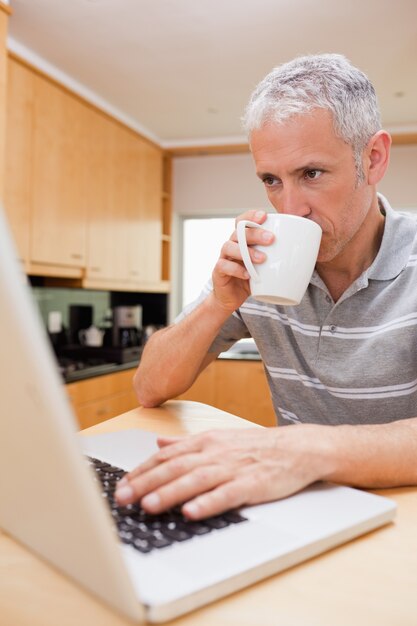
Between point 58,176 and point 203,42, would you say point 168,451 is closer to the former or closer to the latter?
point 203,42

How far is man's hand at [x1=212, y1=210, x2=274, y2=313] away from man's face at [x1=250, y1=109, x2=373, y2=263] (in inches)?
4.9

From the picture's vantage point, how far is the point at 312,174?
1101 mm

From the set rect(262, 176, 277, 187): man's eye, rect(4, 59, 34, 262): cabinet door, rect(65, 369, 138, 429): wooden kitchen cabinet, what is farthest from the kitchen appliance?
rect(262, 176, 277, 187): man's eye

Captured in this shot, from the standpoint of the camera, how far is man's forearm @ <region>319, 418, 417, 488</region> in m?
0.68

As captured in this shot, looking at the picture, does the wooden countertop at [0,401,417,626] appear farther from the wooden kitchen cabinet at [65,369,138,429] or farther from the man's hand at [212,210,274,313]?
the wooden kitchen cabinet at [65,369,138,429]

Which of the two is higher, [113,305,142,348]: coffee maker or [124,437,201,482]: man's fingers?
[124,437,201,482]: man's fingers

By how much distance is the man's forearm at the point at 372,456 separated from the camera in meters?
0.68

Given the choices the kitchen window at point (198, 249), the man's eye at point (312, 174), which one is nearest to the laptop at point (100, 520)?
the man's eye at point (312, 174)

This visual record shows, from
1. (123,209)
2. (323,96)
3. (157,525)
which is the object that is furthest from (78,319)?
(157,525)

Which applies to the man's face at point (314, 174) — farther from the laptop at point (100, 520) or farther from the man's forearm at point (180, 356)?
the laptop at point (100, 520)

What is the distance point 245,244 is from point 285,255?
2.8 inches

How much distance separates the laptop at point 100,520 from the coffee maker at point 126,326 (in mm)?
3926

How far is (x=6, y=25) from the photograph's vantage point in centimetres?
276

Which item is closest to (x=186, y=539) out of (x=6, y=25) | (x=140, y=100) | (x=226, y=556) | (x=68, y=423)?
(x=226, y=556)
